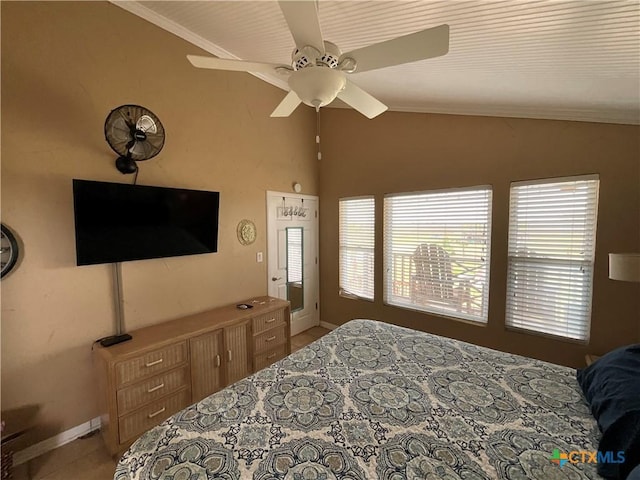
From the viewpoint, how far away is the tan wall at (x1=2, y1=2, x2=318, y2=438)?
174cm

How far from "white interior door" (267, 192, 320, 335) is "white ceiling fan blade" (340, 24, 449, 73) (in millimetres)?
2243

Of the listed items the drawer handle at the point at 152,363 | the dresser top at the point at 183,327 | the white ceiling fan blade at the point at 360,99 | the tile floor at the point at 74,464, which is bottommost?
the tile floor at the point at 74,464

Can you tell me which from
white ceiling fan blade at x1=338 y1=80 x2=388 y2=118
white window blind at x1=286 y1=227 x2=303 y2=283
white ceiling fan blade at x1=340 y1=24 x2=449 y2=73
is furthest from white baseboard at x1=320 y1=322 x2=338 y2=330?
white ceiling fan blade at x1=340 y1=24 x2=449 y2=73

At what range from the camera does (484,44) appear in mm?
1562

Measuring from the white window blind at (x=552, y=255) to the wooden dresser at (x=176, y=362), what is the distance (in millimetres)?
2445

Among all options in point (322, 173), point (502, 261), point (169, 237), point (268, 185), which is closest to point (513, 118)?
point (502, 261)

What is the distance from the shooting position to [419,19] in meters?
1.51

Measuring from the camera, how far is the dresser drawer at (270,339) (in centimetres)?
270

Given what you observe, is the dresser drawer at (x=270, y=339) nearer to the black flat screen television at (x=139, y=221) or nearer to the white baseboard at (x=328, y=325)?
the black flat screen television at (x=139, y=221)

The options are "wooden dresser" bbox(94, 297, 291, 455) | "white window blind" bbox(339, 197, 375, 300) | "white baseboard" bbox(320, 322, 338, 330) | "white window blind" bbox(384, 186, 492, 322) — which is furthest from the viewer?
"white baseboard" bbox(320, 322, 338, 330)

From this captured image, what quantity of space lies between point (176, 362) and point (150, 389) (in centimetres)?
23

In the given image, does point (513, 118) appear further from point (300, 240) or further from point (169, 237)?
point (169, 237)

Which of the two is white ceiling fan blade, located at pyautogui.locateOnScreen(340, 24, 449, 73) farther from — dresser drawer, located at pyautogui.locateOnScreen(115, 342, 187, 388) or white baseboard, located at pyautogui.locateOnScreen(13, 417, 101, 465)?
white baseboard, located at pyautogui.locateOnScreen(13, 417, 101, 465)

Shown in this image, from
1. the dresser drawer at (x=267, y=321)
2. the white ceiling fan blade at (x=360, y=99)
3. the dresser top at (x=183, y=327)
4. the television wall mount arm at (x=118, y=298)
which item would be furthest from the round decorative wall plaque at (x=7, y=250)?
the white ceiling fan blade at (x=360, y=99)
